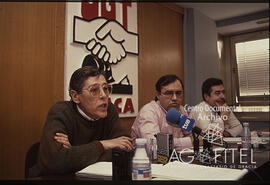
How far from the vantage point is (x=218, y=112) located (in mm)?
1892

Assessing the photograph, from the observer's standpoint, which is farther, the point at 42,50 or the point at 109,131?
the point at 42,50

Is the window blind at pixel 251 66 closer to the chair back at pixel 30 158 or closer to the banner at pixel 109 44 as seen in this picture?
the banner at pixel 109 44

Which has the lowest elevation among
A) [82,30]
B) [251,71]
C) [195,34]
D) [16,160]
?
[16,160]

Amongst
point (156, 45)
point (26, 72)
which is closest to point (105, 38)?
point (156, 45)

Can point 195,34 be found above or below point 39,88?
above

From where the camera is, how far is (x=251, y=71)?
1.85 metres

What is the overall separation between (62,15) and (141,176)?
143 cm

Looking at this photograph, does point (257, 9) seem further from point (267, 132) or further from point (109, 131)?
point (109, 131)

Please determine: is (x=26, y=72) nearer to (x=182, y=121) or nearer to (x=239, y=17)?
(x=182, y=121)

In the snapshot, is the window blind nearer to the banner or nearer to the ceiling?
the ceiling

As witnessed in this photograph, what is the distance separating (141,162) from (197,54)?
196 centimetres

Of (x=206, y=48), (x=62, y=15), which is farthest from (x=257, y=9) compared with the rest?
(x=62, y=15)

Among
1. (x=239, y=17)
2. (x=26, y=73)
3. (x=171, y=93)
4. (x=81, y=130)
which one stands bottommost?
(x=81, y=130)

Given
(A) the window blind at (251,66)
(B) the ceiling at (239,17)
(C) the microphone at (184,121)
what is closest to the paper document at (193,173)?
(C) the microphone at (184,121)
